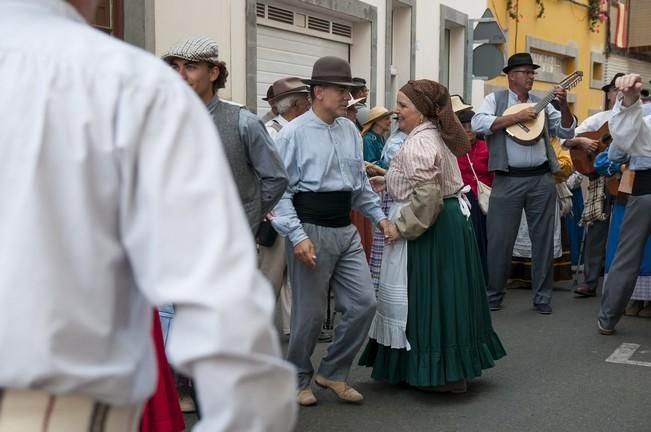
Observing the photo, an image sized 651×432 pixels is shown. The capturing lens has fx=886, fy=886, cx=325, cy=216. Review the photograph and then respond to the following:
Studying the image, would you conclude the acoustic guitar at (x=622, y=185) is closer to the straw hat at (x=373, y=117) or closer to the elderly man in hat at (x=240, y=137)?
the straw hat at (x=373, y=117)

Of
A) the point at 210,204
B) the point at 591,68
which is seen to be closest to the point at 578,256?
the point at 210,204

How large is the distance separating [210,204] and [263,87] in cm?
862

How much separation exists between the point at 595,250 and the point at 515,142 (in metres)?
1.74

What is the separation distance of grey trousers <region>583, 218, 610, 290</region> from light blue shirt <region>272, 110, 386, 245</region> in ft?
14.2

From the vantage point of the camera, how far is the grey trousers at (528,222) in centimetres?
726

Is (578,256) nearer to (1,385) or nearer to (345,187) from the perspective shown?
(345,187)

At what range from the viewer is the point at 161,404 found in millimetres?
3654

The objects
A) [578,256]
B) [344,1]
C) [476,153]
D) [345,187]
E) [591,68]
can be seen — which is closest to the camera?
[345,187]

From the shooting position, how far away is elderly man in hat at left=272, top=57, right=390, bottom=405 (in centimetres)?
455

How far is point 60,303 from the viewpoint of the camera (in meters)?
1.31

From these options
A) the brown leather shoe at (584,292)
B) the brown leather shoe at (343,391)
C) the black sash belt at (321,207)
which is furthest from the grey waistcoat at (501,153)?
the brown leather shoe at (343,391)

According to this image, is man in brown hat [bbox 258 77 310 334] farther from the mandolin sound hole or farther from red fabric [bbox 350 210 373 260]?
the mandolin sound hole

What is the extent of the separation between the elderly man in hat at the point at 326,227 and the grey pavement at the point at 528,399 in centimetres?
27

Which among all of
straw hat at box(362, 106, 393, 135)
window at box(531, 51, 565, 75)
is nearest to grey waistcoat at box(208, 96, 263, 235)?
straw hat at box(362, 106, 393, 135)
